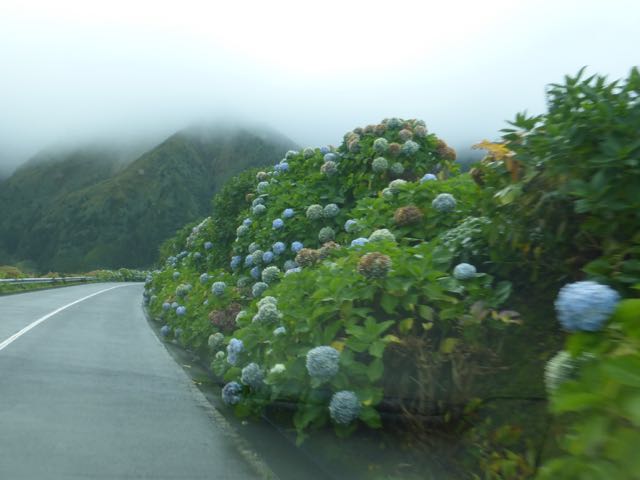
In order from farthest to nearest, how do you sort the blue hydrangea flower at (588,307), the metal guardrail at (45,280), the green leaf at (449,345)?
the metal guardrail at (45,280) → the green leaf at (449,345) → the blue hydrangea flower at (588,307)

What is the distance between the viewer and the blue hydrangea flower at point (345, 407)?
13.7 ft

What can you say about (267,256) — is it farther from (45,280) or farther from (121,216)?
(121,216)

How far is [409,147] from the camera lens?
8.54 metres

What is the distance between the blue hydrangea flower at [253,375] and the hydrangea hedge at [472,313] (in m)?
0.01

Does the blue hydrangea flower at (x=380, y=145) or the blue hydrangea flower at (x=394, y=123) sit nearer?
the blue hydrangea flower at (x=380, y=145)

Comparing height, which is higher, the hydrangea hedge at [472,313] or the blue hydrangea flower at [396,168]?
the blue hydrangea flower at [396,168]

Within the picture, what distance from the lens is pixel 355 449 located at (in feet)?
14.4

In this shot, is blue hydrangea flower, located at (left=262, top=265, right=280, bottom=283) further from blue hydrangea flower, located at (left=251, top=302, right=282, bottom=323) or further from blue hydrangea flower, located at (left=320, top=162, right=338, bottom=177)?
blue hydrangea flower, located at (left=251, top=302, right=282, bottom=323)

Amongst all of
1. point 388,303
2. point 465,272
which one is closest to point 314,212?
point 388,303

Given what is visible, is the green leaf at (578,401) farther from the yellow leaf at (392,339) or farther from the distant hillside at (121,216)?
the distant hillside at (121,216)

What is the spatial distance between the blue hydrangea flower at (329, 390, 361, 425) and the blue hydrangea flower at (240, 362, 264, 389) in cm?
A: 130

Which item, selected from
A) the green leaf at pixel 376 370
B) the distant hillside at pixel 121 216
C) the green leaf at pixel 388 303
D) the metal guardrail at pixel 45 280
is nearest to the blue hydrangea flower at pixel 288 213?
the green leaf at pixel 388 303

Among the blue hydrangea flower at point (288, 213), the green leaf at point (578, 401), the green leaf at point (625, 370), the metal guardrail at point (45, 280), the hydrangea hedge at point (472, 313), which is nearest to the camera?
the green leaf at point (625, 370)

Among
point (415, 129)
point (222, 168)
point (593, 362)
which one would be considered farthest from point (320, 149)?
point (222, 168)
